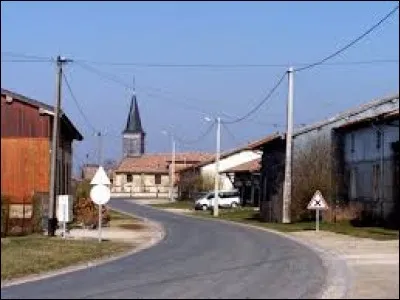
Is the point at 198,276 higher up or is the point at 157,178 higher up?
the point at 157,178

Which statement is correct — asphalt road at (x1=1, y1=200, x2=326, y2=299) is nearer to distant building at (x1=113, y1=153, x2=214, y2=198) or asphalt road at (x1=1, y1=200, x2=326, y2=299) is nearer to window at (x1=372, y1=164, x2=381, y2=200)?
window at (x1=372, y1=164, x2=381, y2=200)

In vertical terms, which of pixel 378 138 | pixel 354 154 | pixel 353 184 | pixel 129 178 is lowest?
pixel 353 184

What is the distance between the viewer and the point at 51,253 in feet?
72.9

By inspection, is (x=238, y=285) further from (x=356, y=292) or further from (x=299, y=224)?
(x=299, y=224)

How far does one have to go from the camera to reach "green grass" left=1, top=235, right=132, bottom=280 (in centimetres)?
1796

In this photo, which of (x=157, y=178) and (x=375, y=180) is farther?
(x=157, y=178)

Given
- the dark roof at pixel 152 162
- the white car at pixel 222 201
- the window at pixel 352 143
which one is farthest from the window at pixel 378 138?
the dark roof at pixel 152 162

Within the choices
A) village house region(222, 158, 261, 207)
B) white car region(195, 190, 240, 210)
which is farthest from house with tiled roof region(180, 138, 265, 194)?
white car region(195, 190, 240, 210)

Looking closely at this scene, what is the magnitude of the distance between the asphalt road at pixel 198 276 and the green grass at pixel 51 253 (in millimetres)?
965

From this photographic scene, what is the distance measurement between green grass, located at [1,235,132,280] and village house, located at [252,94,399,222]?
14.8m

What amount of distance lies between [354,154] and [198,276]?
30.0 m

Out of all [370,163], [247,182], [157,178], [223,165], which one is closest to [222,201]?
[247,182]

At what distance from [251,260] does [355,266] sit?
11.6 feet

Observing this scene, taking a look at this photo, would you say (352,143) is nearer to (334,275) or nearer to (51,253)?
(51,253)
